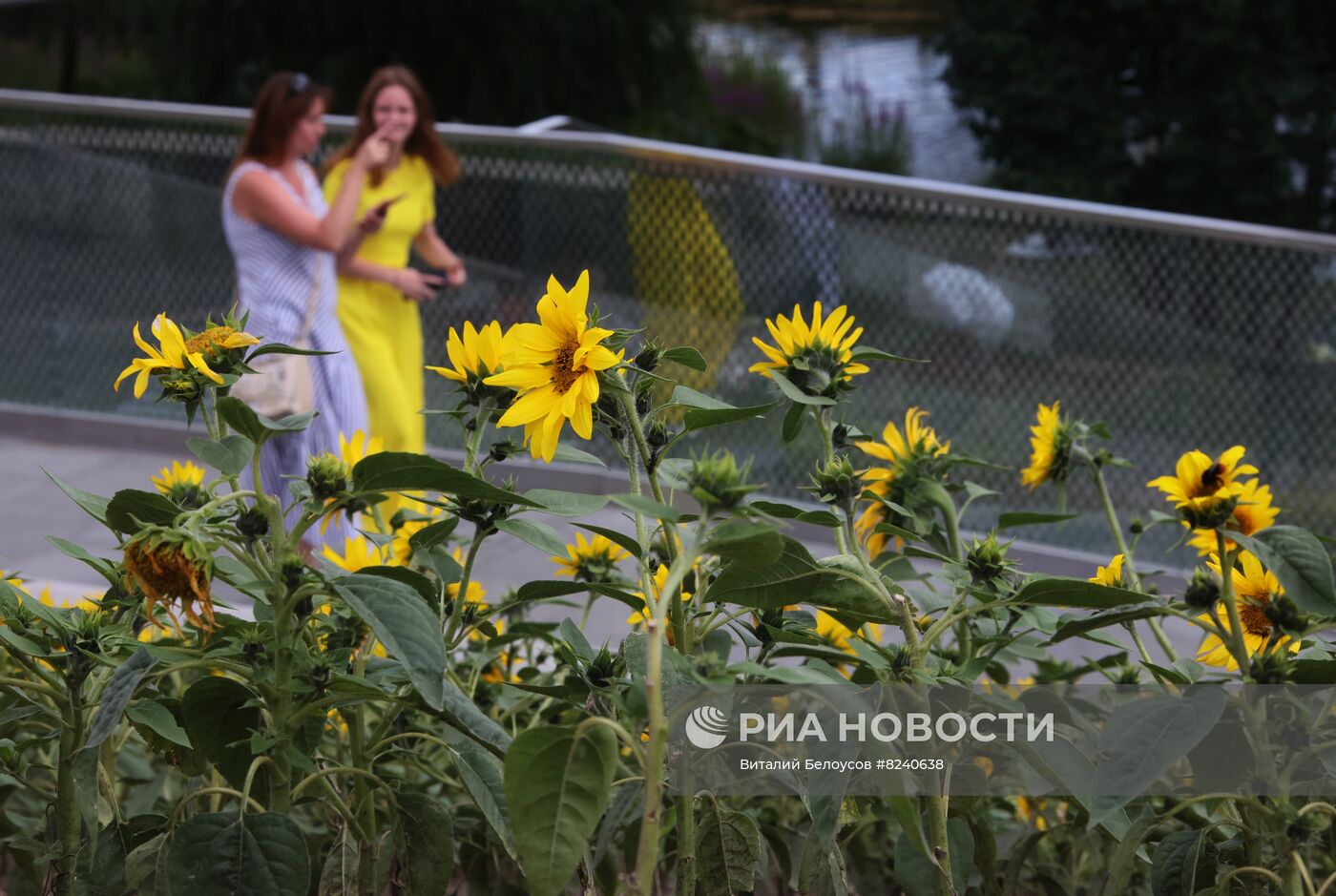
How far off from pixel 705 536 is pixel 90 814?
45 centimetres

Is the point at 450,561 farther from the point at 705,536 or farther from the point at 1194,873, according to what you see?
the point at 1194,873

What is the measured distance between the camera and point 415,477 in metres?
0.94

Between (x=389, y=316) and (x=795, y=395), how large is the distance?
12.0 ft

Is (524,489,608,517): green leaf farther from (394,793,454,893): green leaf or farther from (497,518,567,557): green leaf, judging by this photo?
(394,793,454,893): green leaf

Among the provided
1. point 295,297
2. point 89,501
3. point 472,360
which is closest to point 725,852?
point 472,360

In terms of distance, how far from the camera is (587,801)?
84 cm

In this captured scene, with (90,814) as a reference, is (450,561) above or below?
above

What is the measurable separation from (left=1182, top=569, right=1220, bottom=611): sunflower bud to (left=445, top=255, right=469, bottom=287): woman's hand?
382 cm

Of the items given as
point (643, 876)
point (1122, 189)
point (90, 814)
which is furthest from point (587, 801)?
point (1122, 189)

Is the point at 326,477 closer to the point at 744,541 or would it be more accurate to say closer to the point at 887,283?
the point at 744,541

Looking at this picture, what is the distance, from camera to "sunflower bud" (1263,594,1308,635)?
3.26 feet

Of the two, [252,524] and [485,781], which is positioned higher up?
[252,524]

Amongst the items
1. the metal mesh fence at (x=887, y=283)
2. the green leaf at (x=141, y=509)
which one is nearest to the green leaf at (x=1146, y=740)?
the green leaf at (x=141, y=509)

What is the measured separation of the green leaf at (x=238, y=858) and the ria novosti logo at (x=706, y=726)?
26 centimetres
